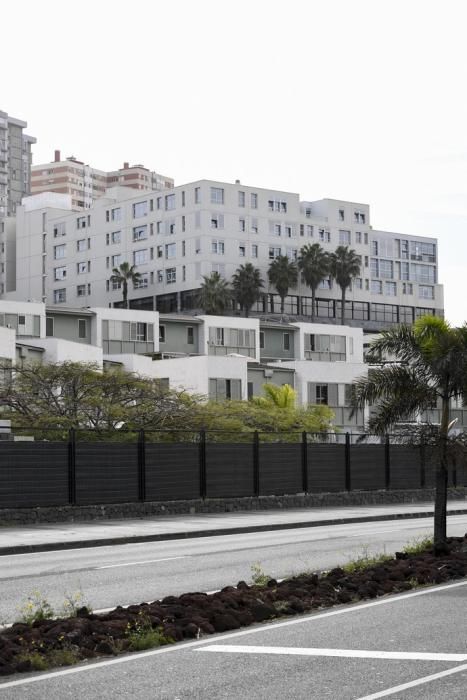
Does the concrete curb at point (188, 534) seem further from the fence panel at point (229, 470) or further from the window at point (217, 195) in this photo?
the window at point (217, 195)

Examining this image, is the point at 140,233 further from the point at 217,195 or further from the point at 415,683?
the point at 415,683

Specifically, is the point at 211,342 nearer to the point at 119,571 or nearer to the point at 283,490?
the point at 283,490

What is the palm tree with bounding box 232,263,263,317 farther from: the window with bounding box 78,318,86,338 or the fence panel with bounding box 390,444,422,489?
A: the fence panel with bounding box 390,444,422,489

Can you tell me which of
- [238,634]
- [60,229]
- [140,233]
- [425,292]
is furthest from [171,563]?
[425,292]

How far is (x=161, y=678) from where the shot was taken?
27.7 ft

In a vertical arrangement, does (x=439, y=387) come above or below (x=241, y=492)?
above

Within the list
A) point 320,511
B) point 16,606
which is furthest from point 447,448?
point 320,511

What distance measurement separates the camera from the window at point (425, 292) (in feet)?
468

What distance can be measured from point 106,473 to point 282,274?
92.0m

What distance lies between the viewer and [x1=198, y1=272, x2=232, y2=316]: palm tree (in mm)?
113062

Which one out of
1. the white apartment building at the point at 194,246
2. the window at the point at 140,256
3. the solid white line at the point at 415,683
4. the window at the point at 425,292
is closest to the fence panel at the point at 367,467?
the solid white line at the point at 415,683

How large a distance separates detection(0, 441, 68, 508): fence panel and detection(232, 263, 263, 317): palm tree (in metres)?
89.8

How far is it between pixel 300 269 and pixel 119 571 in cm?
10903

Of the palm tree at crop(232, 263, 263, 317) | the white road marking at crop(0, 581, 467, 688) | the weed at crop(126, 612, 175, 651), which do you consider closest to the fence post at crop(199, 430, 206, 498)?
the white road marking at crop(0, 581, 467, 688)
